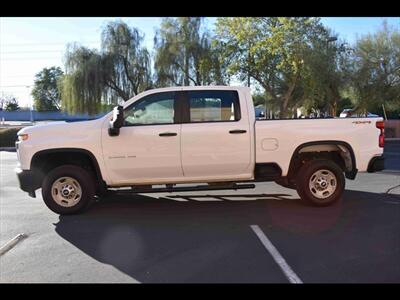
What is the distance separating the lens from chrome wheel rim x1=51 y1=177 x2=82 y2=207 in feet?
24.2

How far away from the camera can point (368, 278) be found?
14.7 ft

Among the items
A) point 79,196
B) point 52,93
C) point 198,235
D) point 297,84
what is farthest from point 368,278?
point 52,93

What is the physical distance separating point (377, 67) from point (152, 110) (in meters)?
26.7

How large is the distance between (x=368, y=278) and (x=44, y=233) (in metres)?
4.32

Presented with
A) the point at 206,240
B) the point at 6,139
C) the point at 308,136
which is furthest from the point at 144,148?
the point at 6,139

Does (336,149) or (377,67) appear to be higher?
(377,67)

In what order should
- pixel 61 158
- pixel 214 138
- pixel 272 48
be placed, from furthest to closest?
pixel 272 48 < pixel 61 158 < pixel 214 138

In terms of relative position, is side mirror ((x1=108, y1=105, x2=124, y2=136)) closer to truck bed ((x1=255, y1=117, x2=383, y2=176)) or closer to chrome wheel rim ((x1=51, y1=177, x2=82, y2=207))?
chrome wheel rim ((x1=51, y1=177, x2=82, y2=207))

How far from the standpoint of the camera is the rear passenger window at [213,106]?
758 centimetres

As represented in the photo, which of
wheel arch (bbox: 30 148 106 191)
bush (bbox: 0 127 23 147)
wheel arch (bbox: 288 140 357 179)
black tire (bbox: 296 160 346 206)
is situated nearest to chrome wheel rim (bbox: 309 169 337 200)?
black tire (bbox: 296 160 346 206)

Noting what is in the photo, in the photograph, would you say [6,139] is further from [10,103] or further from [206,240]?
[10,103]

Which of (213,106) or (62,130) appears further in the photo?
(213,106)

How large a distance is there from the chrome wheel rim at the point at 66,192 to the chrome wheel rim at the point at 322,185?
3.93m

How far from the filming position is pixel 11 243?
585cm
